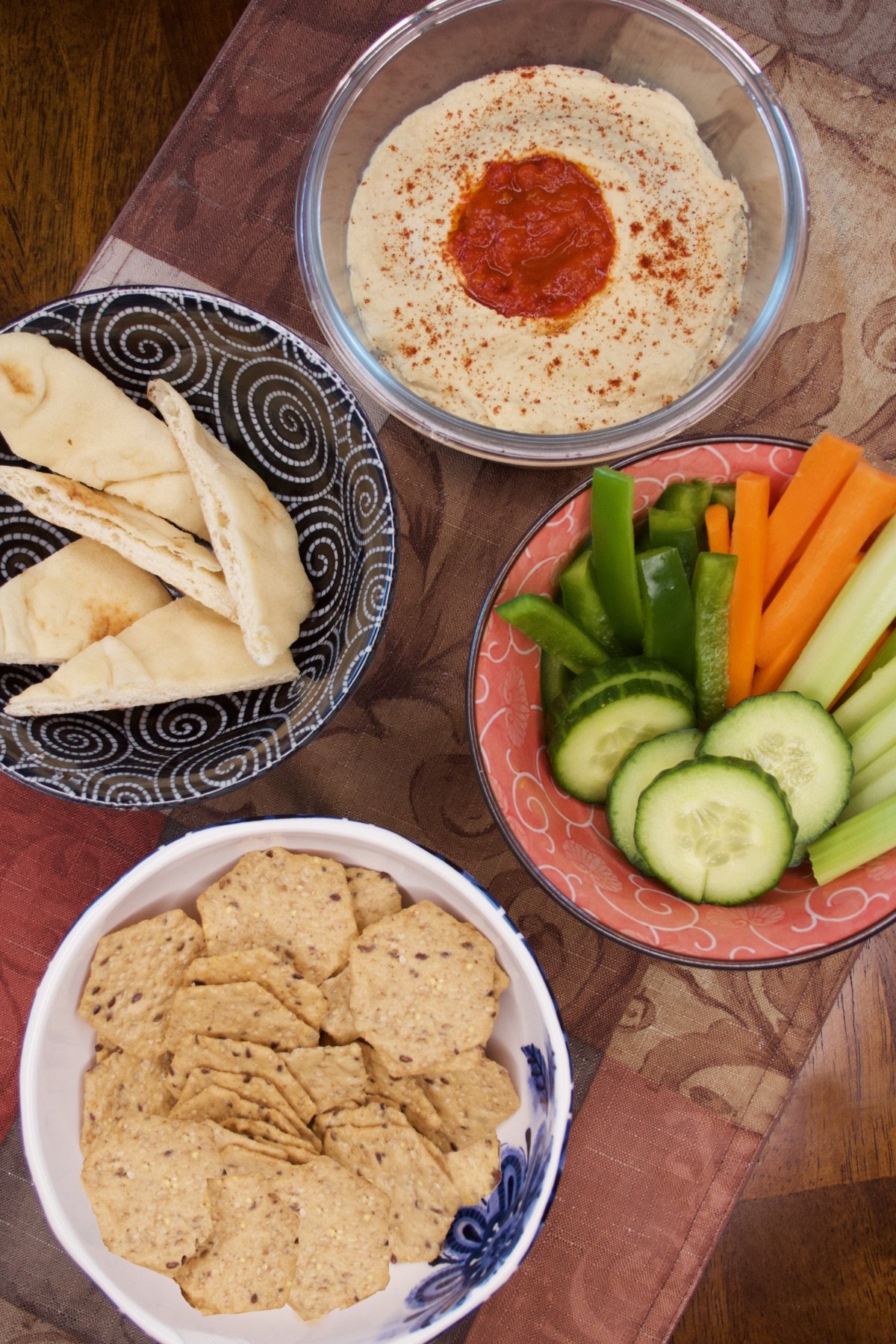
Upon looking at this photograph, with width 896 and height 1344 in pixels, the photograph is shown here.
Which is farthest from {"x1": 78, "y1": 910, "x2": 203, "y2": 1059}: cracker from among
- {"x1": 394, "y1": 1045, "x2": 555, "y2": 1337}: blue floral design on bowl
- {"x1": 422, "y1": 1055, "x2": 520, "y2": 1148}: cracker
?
{"x1": 394, "y1": 1045, "x2": 555, "y2": 1337}: blue floral design on bowl

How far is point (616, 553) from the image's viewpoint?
1497 mm

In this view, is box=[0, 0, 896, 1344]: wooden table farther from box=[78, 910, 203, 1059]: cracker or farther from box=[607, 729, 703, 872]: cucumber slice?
box=[78, 910, 203, 1059]: cracker

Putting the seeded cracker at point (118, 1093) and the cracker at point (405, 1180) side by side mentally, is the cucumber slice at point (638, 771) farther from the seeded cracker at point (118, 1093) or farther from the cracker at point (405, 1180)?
the seeded cracker at point (118, 1093)

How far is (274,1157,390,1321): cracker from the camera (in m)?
1.52

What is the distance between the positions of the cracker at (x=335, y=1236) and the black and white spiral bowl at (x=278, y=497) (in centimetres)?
63

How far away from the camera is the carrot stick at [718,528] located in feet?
5.07

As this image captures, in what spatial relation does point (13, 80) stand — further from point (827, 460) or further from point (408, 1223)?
point (408, 1223)

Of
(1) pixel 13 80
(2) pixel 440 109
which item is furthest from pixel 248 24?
(1) pixel 13 80

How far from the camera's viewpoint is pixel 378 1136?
5.13ft

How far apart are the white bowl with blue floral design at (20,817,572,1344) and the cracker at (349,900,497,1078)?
0.05 meters

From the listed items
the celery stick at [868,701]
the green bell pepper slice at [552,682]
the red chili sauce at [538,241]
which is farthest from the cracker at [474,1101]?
the red chili sauce at [538,241]

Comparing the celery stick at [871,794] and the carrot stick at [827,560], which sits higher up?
the carrot stick at [827,560]

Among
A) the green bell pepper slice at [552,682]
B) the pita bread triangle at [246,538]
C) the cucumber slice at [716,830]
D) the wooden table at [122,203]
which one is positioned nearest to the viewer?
the cucumber slice at [716,830]

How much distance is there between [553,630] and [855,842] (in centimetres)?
54
